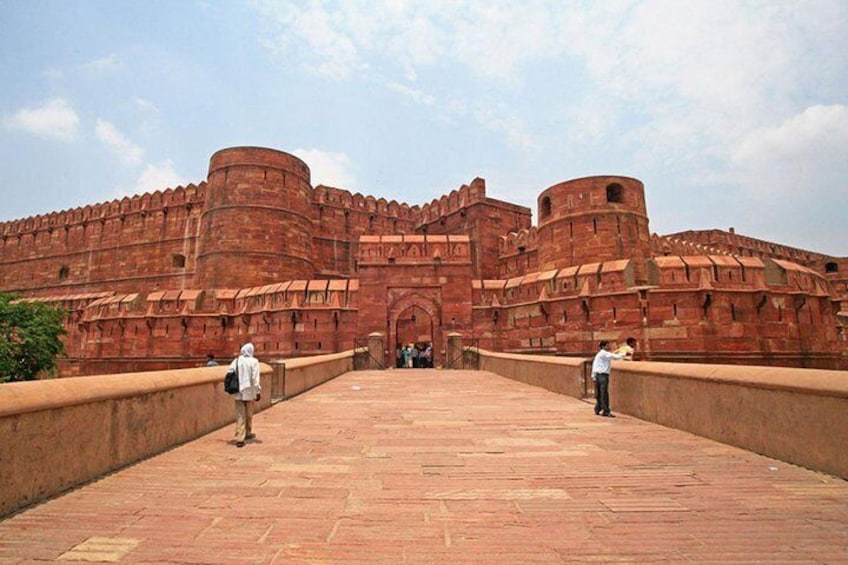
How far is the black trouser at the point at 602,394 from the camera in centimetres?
645

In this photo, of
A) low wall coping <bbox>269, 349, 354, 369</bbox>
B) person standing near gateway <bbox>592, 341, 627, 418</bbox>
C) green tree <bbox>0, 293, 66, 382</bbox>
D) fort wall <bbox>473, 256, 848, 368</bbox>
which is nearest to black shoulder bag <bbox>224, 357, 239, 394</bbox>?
low wall coping <bbox>269, 349, 354, 369</bbox>

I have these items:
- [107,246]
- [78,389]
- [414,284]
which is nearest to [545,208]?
[414,284]

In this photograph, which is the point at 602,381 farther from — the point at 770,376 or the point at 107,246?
the point at 107,246

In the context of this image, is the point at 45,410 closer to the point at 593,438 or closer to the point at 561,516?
the point at 561,516

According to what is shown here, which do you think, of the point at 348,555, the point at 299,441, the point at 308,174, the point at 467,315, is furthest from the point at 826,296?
the point at 308,174

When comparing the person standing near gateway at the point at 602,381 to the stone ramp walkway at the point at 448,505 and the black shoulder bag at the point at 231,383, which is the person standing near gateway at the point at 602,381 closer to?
the stone ramp walkway at the point at 448,505

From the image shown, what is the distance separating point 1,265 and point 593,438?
170 feet

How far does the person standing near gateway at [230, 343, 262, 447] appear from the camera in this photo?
4976 millimetres

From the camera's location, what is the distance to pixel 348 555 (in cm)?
230

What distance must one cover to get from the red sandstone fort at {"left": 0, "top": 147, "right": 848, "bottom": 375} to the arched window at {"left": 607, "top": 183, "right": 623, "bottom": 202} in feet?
0.33

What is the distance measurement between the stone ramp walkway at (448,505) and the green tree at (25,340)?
2137 centimetres

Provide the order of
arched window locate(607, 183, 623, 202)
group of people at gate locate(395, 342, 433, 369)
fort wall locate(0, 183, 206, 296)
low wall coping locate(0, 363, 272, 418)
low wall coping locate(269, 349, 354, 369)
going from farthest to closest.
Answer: fort wall locate(0, 183, 206, 296) < arched window locate(607, 183, 623, 202) < group of people at gate locate(395, 342, 433, 369) < low wall coping locate(269, 349, 354, 369) < low wall coping locate(0, 363, 272, 418)

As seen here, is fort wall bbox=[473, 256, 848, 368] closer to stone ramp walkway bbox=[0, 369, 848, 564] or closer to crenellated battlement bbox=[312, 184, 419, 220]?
stone ramp walkway bbox=[0, 369, 848, 564]

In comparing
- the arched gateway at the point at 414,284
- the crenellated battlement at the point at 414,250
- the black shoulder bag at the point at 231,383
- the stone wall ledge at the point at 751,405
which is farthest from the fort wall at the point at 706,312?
the black shoulder bag at the point at 231,383
